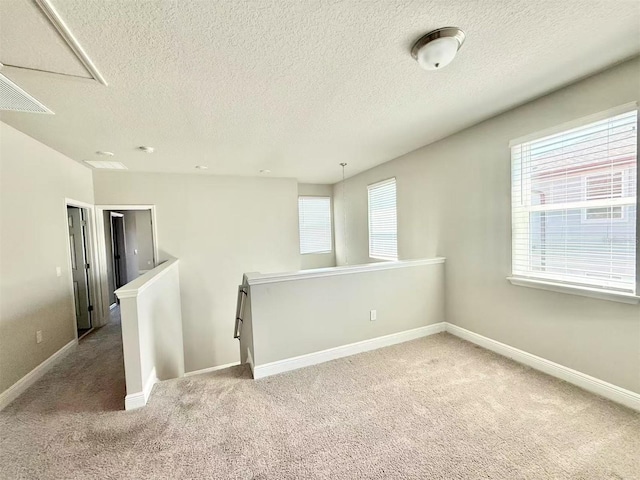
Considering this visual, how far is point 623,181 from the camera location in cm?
190

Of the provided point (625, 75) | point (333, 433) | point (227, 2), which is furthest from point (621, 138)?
point (333, 433)

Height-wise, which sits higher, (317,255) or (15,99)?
(15,99)

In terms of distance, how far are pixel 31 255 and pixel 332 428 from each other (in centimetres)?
338

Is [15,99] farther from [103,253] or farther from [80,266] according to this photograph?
[103,253]

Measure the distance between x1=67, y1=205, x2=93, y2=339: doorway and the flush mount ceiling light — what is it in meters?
4.90

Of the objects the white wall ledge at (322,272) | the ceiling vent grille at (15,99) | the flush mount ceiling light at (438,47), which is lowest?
the white wall ledge at (322,272)

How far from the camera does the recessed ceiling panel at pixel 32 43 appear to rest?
126 cm

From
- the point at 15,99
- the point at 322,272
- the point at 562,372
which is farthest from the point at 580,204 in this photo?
the point at 15,99

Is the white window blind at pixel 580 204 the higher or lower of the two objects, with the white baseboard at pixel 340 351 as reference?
higher

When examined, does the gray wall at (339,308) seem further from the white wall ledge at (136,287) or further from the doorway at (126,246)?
the doorway at (126,246)

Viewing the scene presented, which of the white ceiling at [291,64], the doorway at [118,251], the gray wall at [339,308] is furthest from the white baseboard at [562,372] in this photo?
the doorway at [118,251]

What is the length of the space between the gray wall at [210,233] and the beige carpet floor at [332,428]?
2203 mm

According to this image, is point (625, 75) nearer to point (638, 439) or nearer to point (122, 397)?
point (638, 439)

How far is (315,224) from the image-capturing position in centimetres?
628
